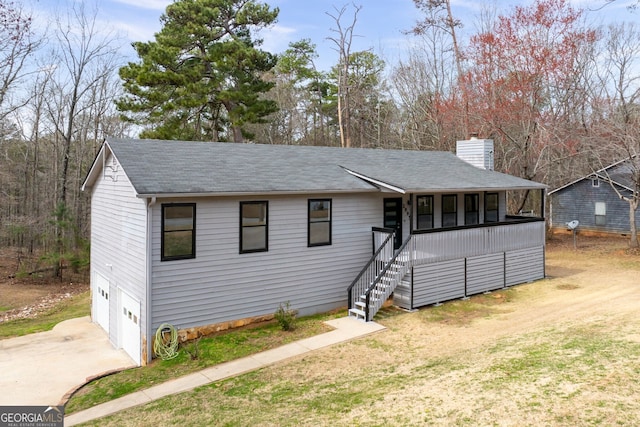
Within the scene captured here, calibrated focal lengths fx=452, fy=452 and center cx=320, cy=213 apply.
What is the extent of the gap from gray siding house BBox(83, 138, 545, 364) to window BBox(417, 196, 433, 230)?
0.06 m

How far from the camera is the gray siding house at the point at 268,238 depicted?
10.6m

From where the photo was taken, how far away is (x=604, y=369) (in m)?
7.50

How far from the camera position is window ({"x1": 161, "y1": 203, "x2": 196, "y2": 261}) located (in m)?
10.5

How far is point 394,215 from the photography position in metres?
14.7

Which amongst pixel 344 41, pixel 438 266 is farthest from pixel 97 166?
pixel 344 41

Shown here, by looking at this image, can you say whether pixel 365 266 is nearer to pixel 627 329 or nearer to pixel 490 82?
pixel 627 329

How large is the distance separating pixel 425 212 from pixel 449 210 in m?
1.18

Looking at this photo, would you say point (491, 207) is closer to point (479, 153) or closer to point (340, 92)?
point (479, 153)

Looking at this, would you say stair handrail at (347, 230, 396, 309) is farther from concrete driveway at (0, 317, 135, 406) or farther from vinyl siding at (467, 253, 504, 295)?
concrete driveway at (0, 317, 135, 406)

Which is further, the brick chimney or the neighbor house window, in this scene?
the neighbor house window

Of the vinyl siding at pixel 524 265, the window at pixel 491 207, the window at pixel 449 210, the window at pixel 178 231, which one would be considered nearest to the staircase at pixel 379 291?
the window at pixel 449 210

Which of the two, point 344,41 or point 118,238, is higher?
point 344,41

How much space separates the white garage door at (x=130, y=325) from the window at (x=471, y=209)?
1146 centimetres

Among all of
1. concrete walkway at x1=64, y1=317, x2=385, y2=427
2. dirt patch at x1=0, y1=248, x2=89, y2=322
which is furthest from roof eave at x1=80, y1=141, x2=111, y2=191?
concrete walkway at x1=64, y1=317, x2=385, y2=427
